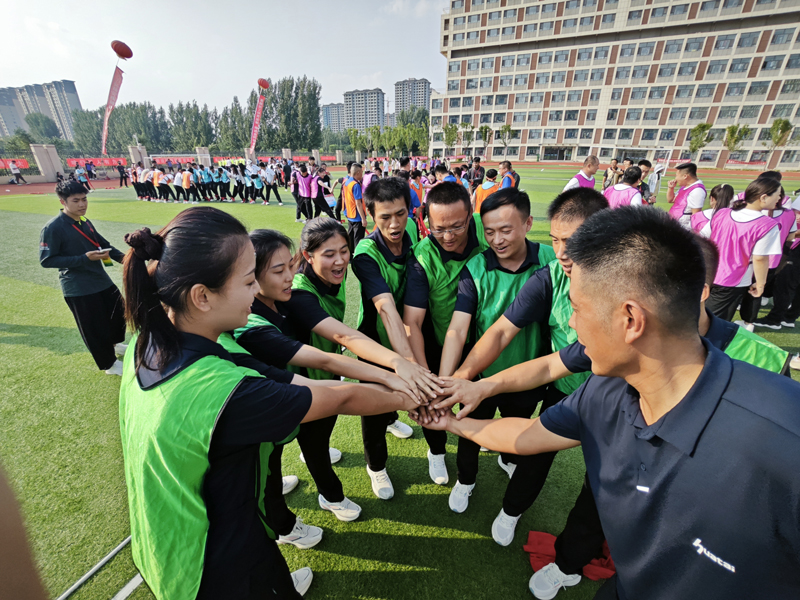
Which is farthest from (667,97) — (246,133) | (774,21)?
(246,133)

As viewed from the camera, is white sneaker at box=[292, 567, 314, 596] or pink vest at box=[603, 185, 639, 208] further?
pink vest at box=[603, 185, 639, 208]

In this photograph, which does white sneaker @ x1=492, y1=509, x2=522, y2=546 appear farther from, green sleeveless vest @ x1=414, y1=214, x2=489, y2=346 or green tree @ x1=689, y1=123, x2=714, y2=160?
green tree @ x1=689, y1=123, x2=714, y2=160

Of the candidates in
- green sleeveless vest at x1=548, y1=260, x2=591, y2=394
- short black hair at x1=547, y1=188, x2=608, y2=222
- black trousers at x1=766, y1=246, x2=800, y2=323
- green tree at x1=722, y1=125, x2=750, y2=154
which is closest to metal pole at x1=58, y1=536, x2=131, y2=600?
green sleeveless vest at x1=548, y1=260, x2=591, y2=394

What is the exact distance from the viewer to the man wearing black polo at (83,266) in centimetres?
361

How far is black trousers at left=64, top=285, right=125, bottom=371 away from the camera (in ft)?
12.5

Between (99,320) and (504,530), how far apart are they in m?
4.45

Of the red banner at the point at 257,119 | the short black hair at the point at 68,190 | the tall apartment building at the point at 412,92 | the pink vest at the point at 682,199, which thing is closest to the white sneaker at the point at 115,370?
the short black hair at the point at 68,190

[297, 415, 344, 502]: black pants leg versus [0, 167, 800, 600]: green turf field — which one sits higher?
[297, 415, 344, 502]: black pants leg

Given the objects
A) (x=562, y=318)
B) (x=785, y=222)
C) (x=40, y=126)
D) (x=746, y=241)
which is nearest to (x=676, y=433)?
(x=562, y=318)

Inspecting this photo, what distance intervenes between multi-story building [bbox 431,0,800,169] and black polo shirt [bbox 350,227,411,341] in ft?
144

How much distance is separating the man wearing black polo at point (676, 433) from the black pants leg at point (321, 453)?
1.54 metres

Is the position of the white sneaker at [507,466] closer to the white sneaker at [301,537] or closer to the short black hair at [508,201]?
the white sneaker at [301,537]

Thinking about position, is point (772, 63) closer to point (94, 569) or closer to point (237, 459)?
point (237, 459)

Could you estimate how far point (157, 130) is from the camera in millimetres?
64438
